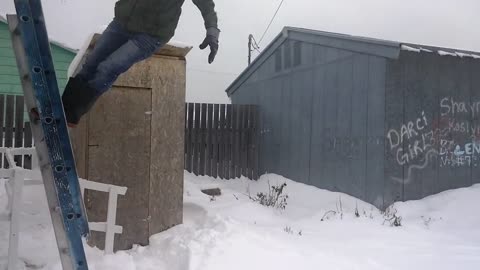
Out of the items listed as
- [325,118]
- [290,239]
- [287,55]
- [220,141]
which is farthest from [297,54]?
A: [290,239]

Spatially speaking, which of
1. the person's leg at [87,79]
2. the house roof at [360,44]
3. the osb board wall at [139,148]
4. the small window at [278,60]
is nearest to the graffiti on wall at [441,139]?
the house roof at [360,44]

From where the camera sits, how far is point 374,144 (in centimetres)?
686

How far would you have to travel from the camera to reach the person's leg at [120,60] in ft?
7.59

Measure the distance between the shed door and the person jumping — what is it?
6.15 ft

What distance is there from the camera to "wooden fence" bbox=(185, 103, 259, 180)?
10.1 meters

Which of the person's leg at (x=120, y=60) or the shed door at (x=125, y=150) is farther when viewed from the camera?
the shed door at (x=125, y=150)

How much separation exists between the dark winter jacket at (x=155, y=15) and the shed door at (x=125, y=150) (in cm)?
192

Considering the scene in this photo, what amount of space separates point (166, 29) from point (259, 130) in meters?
8.24

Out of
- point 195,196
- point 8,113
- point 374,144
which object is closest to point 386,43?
point 374,144

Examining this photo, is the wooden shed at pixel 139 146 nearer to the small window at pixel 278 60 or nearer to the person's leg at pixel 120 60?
the person's leg at pixel 120 60

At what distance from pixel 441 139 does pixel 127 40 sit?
6.09 meters

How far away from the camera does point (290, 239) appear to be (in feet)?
14.6

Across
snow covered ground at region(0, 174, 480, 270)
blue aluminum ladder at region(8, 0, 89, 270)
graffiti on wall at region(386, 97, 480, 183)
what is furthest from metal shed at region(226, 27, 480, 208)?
blue aluminum ladder at region(8, 0, 89, 270)

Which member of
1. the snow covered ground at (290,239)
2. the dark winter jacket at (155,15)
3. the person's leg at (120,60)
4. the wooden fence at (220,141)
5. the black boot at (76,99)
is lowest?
the snow covered ground at (290,239)
